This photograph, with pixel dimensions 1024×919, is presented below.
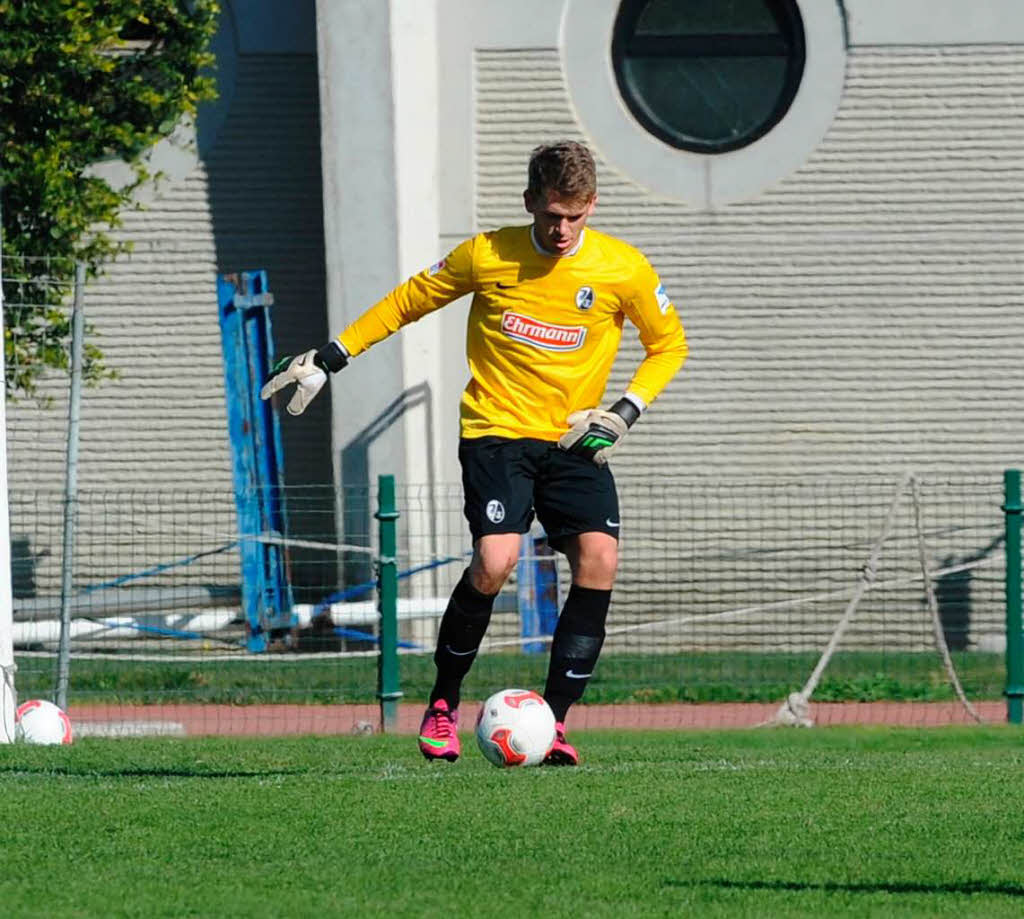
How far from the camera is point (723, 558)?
14.3m

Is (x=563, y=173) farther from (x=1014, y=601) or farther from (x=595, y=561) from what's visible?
(x=1014, y=601)

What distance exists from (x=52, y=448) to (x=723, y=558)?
535 cm

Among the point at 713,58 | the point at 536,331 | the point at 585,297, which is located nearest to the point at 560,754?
the point at 536,331

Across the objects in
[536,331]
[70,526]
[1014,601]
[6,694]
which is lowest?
[6,694]

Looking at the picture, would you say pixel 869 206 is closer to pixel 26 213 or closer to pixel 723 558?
pixel 723 558

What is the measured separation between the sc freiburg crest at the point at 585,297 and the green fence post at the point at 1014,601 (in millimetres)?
5138

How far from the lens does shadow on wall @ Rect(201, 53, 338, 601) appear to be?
51.7ft

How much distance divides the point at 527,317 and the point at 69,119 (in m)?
7.23

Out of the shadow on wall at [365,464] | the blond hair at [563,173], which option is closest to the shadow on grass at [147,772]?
the blond hair at [563,173]

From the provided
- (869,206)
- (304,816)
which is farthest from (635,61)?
(304,816)

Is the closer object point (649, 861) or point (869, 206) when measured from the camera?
point (649, 861)

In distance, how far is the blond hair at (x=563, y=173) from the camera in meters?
7.17

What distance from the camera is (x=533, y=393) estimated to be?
24.5ft

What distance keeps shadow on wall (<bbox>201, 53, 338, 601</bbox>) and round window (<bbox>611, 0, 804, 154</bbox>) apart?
2574 mm
